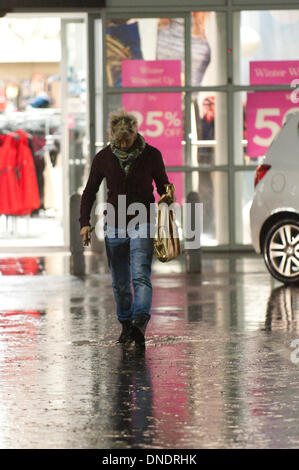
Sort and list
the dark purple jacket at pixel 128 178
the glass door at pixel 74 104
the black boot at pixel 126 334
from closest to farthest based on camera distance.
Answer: the dark purple jacket at pixel 128 178, the black boot at pixel 126 334, the glass door at pixel 74 104

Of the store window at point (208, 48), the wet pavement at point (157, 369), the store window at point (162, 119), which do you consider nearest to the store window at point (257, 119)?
the store window at point (208, 48)

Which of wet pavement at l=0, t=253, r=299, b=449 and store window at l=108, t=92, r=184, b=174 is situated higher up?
store window at l=108, t=92, r=184, b=174

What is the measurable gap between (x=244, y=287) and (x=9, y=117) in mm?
9344

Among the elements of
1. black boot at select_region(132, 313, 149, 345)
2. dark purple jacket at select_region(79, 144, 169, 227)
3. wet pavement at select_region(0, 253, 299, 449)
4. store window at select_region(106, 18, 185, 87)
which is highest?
store window at select_region(106, 18, 185, 87)

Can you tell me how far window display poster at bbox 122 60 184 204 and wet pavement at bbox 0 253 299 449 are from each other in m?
5.51

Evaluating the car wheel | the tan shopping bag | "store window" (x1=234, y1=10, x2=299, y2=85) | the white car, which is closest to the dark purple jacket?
the tan shopping bag

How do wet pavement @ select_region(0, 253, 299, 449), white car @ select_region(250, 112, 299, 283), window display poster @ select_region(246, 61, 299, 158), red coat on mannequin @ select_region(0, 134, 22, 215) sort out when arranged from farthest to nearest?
1. red coat on mannequin @ select_region(0, 134, 22, 215)
2. window display poster @ select_region(246, 61, 299, 158)
3. white car @ select_region(250, 112, 299, 283)
4. wet pavement @ select_region(0, 253, 299, 449)

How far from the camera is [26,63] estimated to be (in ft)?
74.6

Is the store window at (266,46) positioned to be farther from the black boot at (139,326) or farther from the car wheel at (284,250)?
the black boot at (139,326)

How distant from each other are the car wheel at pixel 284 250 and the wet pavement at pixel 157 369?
210 millimetres

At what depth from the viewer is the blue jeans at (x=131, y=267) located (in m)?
10.0

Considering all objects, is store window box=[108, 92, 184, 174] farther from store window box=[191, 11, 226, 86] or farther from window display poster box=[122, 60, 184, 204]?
store window box=[191, 11, 226, 86]

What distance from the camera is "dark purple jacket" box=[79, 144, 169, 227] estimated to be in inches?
399

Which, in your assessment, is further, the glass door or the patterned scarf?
the glass door
